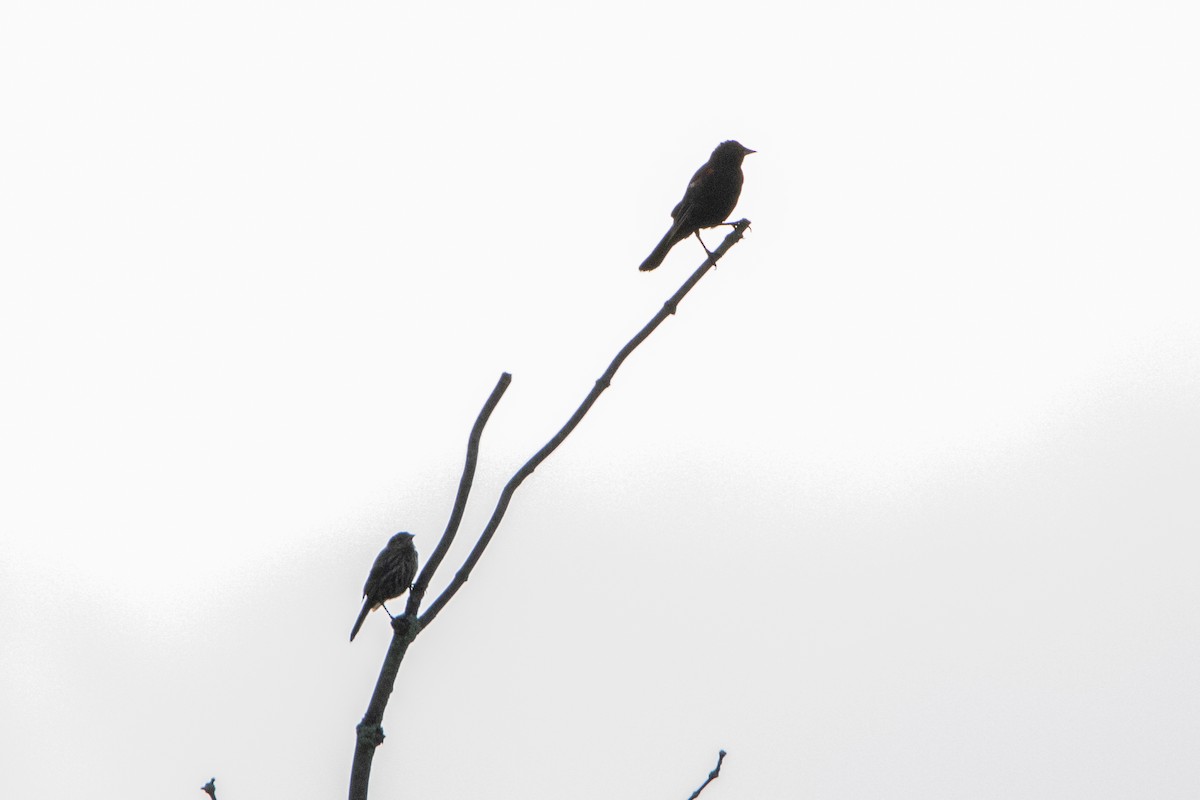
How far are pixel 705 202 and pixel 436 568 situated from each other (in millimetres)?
6555

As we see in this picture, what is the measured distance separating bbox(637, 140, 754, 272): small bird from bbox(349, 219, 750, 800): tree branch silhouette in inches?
235

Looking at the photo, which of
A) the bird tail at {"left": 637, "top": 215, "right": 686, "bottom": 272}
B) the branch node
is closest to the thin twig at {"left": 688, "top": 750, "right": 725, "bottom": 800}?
the branch node

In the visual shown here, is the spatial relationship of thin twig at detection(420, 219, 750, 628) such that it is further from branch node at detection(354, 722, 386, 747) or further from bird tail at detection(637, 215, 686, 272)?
bird tail at detection(637, 215, 686, 272)

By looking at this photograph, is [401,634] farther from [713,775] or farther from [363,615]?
[363,615]

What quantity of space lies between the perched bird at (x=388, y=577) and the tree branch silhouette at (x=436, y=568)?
675 cm

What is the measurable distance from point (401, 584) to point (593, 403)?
7021mm

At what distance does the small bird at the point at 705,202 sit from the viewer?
30.5ft

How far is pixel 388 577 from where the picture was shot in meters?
9.91

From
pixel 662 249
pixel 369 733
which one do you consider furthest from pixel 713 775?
pixel 662 249

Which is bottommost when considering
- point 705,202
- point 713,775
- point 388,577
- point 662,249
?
point 713,775

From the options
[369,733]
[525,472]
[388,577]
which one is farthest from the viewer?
[388,577]

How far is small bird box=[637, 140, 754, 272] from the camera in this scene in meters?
9.29

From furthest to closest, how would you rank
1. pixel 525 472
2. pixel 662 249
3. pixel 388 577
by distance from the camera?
pixel 388 577 < pixel 662 249 < pixel 525 472

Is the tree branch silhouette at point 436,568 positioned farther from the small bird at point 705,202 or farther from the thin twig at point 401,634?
the small bird at point 705,202
